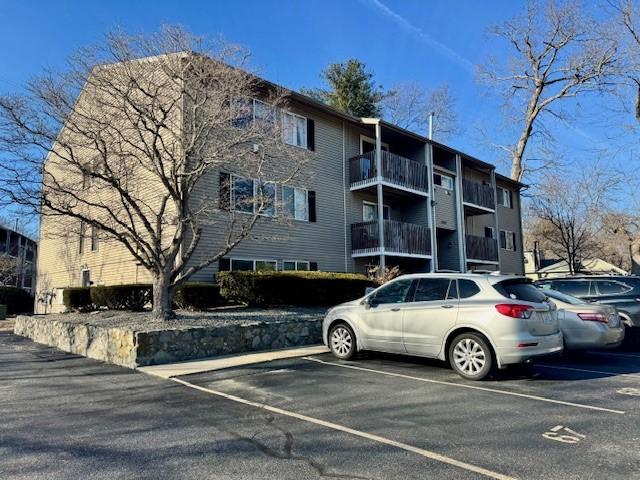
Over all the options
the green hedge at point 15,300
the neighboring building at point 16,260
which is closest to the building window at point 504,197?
the green hedge at point 15,300

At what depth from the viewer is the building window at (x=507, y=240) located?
30530mm

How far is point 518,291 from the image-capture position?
762 centimetres

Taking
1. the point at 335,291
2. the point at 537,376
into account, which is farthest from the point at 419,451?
the point at 335,291

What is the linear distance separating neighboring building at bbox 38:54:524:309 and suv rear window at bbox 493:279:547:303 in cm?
826

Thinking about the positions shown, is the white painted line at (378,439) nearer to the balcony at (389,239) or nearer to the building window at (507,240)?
the balcony at (389,239)

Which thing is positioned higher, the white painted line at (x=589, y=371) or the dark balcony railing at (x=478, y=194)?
the dark balcony railing at (x=478, y=194)

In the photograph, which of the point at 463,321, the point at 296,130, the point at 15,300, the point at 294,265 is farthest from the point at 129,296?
the point at 15,300

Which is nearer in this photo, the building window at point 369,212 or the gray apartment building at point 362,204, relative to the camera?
the gray apartment building at point 362,204

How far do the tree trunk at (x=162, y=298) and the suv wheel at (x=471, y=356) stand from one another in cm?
669

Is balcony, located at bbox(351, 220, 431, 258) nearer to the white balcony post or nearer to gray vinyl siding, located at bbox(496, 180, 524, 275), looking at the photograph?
the white balcony post

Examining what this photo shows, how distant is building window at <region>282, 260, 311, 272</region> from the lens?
A: 1765cm

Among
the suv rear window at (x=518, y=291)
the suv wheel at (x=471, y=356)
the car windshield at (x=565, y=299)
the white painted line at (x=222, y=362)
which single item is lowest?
the white painted line at (x=222, y=362)

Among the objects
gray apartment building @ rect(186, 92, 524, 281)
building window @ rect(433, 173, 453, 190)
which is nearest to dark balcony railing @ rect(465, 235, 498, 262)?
gray apartment building @ rect(186, 92, 524, 281)

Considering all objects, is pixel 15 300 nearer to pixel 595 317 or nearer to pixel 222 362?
pixel 222 362
